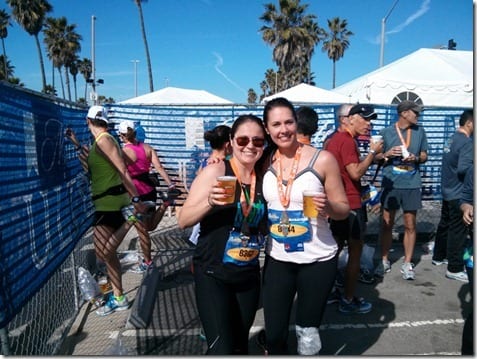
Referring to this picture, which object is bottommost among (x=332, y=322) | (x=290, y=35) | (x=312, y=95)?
(x=332, y=322)

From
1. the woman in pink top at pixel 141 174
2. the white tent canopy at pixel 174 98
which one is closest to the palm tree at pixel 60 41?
the white tent canopy at pixel 174 98

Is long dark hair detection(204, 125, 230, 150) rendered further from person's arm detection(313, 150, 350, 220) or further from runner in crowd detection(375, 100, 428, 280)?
runner in crowd detection(375, 100, 428, 280)

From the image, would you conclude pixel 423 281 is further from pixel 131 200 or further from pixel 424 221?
pixel 131 200

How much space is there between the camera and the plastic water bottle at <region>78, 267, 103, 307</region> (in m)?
3.98

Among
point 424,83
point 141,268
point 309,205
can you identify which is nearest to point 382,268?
point 141,268

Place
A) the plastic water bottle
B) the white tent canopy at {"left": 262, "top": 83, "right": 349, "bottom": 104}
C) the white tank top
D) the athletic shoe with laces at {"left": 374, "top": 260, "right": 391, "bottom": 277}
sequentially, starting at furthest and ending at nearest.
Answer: the white tent canopy at {"left": 262, "top": 83, "right": 349, "bottom": 104}
the athletic shoe with laces at {"left": 374, "top": 260, "right": 391, "bottom": 277}
the plastic water bottle
the white tank top

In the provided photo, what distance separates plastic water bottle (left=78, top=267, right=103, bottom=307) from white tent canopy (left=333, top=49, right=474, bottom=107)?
8.25m

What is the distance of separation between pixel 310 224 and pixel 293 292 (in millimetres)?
471

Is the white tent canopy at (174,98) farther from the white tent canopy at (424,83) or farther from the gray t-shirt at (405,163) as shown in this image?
the gray t-shirt at (405,163)

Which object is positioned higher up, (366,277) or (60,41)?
(60,41)

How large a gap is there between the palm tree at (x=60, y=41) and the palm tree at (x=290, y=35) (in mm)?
24600

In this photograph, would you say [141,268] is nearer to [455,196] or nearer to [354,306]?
[354,306]

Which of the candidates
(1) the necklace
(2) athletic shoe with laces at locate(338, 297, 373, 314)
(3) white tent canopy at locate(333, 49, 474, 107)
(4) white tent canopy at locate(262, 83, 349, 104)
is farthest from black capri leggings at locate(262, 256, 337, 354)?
(4) white tent canopy at locate(262, 83, 349, 104)

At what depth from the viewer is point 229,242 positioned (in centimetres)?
217
